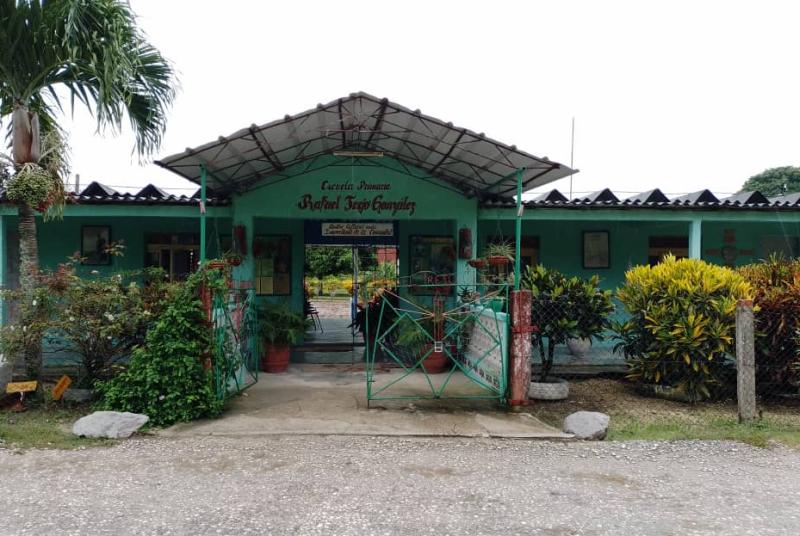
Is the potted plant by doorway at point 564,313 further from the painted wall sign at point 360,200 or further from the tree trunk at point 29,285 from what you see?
the tree trunk at point 29,285

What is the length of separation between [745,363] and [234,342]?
596cm

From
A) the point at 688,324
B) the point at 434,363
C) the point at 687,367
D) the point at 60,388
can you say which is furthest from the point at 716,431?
the point at 60,388

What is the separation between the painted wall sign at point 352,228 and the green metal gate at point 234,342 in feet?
6.81

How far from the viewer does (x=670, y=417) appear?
6.83 metres

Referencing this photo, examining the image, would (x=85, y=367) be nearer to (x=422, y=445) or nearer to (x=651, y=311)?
(x=422, y=445)

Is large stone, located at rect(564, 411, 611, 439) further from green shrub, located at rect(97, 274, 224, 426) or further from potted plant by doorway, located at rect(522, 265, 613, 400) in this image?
green shrub, located at rect(97, 274, 224, 426)

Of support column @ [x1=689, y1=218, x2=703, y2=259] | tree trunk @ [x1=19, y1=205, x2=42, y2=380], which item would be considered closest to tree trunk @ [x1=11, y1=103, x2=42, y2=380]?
tree trunk @ [x1=19, y1=205, x2=42, y2=380]

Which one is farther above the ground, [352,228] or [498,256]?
[352,228]

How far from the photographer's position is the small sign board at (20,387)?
679cm

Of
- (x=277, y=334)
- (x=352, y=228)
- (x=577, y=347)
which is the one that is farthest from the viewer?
(x=577, y=347)

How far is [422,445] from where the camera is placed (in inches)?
226

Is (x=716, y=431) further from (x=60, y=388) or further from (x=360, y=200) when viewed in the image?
(x=60, y=388)

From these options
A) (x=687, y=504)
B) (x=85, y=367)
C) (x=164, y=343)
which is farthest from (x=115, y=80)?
(x=687, y=504)

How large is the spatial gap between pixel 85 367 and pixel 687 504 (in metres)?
6.71
